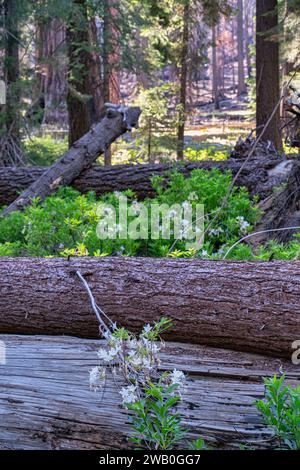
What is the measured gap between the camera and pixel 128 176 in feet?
28.7

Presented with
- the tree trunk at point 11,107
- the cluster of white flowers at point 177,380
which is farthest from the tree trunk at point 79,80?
the cluster of white flowers at point 177,380

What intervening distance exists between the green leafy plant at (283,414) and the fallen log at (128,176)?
18.9ft

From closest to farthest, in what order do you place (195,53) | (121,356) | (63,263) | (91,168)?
(121,356)
(63,263)
(91,168)
(195,53)

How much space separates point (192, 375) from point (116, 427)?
0.58 metres

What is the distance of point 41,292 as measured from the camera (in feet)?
13.0

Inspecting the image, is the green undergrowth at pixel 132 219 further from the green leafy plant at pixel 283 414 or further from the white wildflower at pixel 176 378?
the green leafy plant at pixel 283 414

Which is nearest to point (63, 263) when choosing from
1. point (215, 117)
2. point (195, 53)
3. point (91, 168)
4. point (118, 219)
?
point (118, 219)

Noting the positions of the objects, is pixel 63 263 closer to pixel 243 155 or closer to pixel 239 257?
pixel 239 257

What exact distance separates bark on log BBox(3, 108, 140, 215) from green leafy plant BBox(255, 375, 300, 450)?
19.7 feet

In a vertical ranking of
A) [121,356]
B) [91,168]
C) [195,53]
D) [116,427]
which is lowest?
[116,427]

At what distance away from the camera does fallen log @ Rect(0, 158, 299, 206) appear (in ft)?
27.5

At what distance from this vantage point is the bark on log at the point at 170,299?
345cm

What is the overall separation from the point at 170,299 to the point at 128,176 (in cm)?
528

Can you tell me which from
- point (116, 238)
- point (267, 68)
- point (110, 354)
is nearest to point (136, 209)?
point (116, 238)
